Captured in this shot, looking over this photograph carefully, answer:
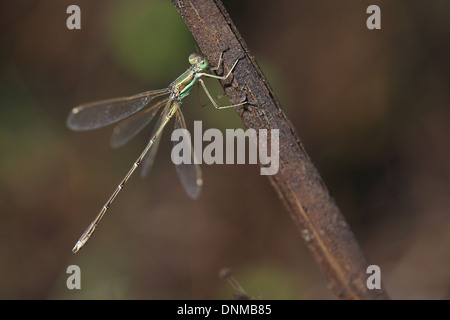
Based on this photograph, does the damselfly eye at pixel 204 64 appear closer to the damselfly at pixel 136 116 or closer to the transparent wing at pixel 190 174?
the damselfly at pixel 136 116

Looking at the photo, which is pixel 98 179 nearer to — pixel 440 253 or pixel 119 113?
pixel 119 113

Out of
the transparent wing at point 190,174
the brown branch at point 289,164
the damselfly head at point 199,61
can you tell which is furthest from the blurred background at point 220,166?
the brown branch at point 289,164

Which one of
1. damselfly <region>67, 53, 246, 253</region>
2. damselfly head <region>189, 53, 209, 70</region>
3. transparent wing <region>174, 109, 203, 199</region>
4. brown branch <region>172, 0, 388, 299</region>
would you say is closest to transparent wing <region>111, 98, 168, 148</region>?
damselfly <region>67, 53, 246, 253</region>

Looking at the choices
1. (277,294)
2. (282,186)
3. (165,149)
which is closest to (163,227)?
(165,149)

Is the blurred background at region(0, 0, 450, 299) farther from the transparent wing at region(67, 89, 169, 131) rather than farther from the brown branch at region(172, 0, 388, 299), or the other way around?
the brown branch at region(172, 0, 388, 299)

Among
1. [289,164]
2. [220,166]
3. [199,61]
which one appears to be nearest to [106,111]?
[199,61]

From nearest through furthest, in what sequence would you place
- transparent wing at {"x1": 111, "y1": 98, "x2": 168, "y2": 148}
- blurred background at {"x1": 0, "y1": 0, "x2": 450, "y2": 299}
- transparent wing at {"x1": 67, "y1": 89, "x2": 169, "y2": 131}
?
transparent wing at {"x1": 67, "y1": 89, "x2": 169, "y2": 131} → transparent wing at {"x1": 111, "y1": 98, "x2": 168, "y2": 148} → blurred background at {"x1": 0, "y1": 0, "x2": 450, "y2": 299}
